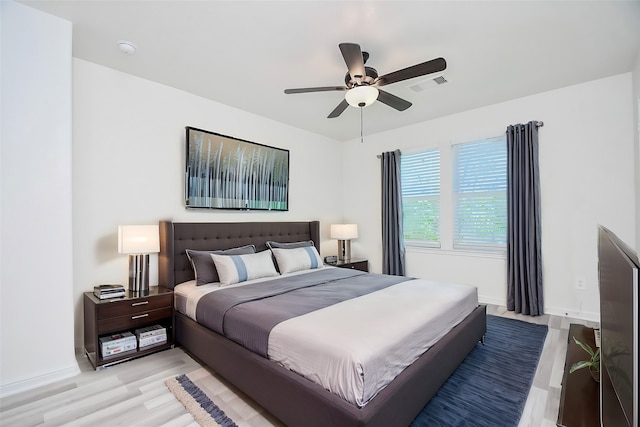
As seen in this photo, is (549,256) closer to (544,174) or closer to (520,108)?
(544,174)

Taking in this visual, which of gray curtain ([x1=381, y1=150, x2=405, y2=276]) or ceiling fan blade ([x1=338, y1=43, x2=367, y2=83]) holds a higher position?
ceiling fan blade ([x1=338, y1=43, x2=367, y2=83])

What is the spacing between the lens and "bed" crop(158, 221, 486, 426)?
4.77 feet

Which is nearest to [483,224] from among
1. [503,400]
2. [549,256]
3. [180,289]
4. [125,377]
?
[549,256]

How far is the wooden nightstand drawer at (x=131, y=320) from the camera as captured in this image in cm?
246

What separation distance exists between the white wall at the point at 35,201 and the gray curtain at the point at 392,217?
12.8 ft

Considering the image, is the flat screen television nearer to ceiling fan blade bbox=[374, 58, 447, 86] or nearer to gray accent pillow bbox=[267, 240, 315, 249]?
ceiling fan blade bbox=[374, 58, 447, 86]

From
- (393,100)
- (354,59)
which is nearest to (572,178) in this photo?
(393,100)

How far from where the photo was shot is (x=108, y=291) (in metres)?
2.57

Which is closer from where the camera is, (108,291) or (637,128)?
(108,291)

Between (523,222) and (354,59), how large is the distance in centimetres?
295

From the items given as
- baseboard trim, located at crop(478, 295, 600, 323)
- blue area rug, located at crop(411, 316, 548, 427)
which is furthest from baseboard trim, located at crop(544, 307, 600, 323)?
blue area rug, located at crop(411, 316, 548, 427)

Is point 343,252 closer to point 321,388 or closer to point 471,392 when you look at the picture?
point 471,392

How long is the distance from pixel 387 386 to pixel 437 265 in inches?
127

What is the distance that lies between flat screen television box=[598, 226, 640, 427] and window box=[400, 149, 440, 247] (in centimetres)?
334
